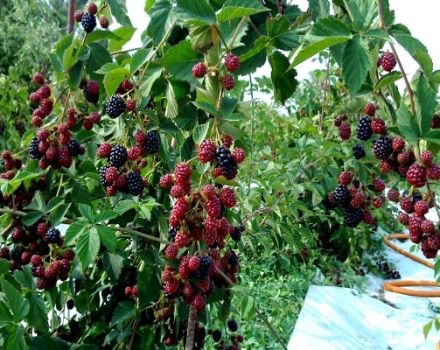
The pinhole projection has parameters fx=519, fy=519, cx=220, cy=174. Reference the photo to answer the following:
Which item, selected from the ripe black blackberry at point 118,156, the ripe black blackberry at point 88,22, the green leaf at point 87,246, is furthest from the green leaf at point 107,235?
the ripe black blackberry at point 88,22

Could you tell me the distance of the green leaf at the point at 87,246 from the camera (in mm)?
939

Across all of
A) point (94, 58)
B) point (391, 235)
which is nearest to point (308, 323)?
point (94, 58)

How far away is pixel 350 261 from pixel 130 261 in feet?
12.0

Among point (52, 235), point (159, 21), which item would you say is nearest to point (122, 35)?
point (159, 21)

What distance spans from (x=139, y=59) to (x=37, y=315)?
592mm

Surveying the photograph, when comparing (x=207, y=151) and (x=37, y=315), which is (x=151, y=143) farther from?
(x=37, y=315)

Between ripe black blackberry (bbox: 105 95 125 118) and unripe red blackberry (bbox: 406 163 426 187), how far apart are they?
1.78 feet

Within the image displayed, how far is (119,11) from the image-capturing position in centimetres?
120

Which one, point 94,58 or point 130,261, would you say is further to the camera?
point 130,261

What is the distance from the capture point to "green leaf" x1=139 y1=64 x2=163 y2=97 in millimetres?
1007

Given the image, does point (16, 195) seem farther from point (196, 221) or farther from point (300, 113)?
point (300, 113)

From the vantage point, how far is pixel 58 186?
1.30m

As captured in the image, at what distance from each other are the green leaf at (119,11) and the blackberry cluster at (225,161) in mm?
576

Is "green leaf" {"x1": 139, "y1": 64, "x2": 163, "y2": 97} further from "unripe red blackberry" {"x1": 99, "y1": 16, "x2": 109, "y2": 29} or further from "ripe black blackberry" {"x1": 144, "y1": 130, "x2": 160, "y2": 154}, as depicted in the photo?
"unripe red blackberry" {"x1": 99, "y1": 16, "x2": 109, "y2": 29}
